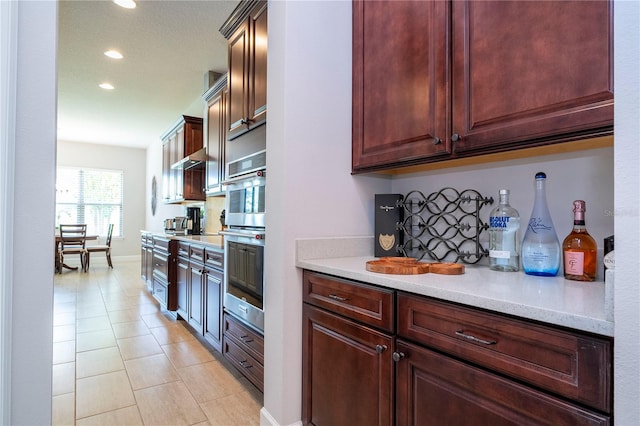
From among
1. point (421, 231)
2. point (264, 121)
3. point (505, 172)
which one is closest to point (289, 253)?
point (421, 231)

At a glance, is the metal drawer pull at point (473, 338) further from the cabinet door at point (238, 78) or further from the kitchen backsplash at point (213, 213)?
the kitchen backsplash at point (213, 213)

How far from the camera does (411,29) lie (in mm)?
1457

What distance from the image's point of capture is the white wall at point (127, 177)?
8.09m

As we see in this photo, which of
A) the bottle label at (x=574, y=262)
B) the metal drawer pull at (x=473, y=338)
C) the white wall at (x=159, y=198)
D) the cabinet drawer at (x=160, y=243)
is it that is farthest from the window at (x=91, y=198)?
the bottle label at (x=574, y=262)

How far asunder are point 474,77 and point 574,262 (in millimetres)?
720

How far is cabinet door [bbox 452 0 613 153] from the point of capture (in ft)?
3.18

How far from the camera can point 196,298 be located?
294cm

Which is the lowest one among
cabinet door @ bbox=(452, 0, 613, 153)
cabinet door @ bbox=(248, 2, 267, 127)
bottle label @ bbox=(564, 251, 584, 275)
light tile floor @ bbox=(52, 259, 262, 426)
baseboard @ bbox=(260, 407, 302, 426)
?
light tile floor @ bbox=(52, 259, 262, 426)

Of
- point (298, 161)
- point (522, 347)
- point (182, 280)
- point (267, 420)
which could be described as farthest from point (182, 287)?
point (522, 347)

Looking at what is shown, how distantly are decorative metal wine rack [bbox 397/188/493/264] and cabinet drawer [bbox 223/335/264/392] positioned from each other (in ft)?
3.46

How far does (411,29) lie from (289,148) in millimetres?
727

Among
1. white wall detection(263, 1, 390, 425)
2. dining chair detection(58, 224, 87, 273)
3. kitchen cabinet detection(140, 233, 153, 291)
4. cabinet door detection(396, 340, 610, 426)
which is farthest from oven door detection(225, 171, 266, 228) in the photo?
dining chair detection(58, 224, 87, 273)

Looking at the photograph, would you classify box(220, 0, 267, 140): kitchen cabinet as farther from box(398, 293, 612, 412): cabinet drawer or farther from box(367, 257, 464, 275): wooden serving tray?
box(398, 293, 612, 412): cabinet drawer

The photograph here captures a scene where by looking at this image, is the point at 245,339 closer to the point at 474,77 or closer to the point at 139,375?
the point at 139,375
